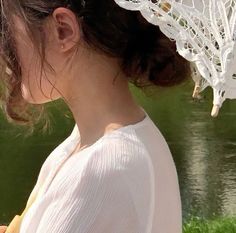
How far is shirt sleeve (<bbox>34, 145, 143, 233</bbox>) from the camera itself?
1.16 m

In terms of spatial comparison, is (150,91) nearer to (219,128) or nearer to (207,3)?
(207,3)

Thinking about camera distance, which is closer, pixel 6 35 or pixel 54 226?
pixel 54 226

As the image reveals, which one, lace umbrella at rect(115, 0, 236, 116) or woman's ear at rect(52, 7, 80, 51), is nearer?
lace umbrella at rect(115, 0, 236, 116)

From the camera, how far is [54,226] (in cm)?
116

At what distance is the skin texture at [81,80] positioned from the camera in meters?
1.25

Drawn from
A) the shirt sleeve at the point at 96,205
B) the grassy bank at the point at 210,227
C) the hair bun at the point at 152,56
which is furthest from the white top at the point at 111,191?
the grassy bank at the point at 210,227

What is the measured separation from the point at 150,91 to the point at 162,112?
356 inches

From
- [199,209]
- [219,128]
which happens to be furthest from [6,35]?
[219,128]

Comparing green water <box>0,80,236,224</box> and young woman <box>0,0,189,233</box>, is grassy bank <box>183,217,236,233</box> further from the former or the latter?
young woman <box>0,0,189,233</box>

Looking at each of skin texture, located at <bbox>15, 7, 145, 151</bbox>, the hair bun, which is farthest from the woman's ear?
the hair bun

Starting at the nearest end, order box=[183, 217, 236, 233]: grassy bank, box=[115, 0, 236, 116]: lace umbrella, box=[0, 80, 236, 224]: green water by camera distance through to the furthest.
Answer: box=[115, 0, 236, 116]: lace umbrella → box=[183, 217, 236, 233]: grassy bank → box=[0, 80, 236, 224]: green water

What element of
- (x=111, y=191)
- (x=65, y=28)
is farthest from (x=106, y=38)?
(x=111, y=191)

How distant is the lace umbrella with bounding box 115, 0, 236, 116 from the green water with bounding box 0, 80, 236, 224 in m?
4.00

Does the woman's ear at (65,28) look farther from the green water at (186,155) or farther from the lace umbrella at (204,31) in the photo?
the green water at (186,155)
